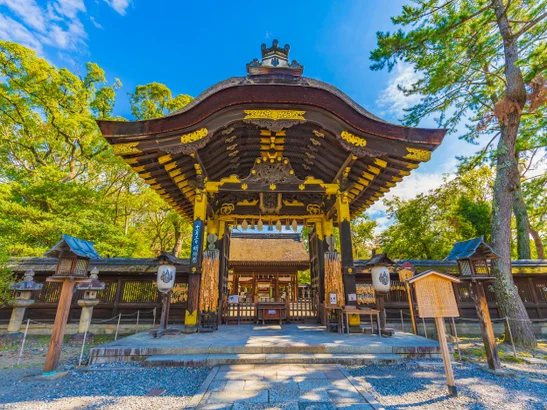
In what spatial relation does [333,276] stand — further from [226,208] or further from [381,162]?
[226,208]

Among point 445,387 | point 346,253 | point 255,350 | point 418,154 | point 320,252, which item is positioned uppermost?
point 418,154

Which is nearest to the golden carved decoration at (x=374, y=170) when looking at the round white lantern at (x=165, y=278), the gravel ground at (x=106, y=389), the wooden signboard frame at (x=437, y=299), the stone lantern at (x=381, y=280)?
the stone lantern at (x=381, y=280)

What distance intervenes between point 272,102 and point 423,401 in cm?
594

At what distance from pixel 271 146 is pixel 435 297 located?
544cm

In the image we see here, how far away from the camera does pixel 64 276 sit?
4.29 metres

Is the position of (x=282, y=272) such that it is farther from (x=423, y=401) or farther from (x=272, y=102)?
(x=423, y=401)

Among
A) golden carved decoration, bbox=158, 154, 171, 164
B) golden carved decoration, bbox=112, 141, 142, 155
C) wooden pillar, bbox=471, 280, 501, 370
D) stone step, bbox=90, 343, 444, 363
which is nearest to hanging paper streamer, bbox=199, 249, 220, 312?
stone step, bbox=90, 343, 444, 363

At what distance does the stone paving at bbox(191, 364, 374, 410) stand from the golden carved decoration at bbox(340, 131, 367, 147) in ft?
15.7

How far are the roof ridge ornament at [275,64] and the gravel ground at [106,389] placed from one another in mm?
6651

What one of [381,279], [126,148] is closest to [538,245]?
[381,279]

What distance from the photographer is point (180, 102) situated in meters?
20.0

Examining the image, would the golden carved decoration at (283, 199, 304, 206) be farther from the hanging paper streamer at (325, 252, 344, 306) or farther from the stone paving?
the stone paving

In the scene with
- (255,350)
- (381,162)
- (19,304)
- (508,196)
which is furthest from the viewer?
(508,196)

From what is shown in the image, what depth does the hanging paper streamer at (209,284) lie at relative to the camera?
6.43 meters
